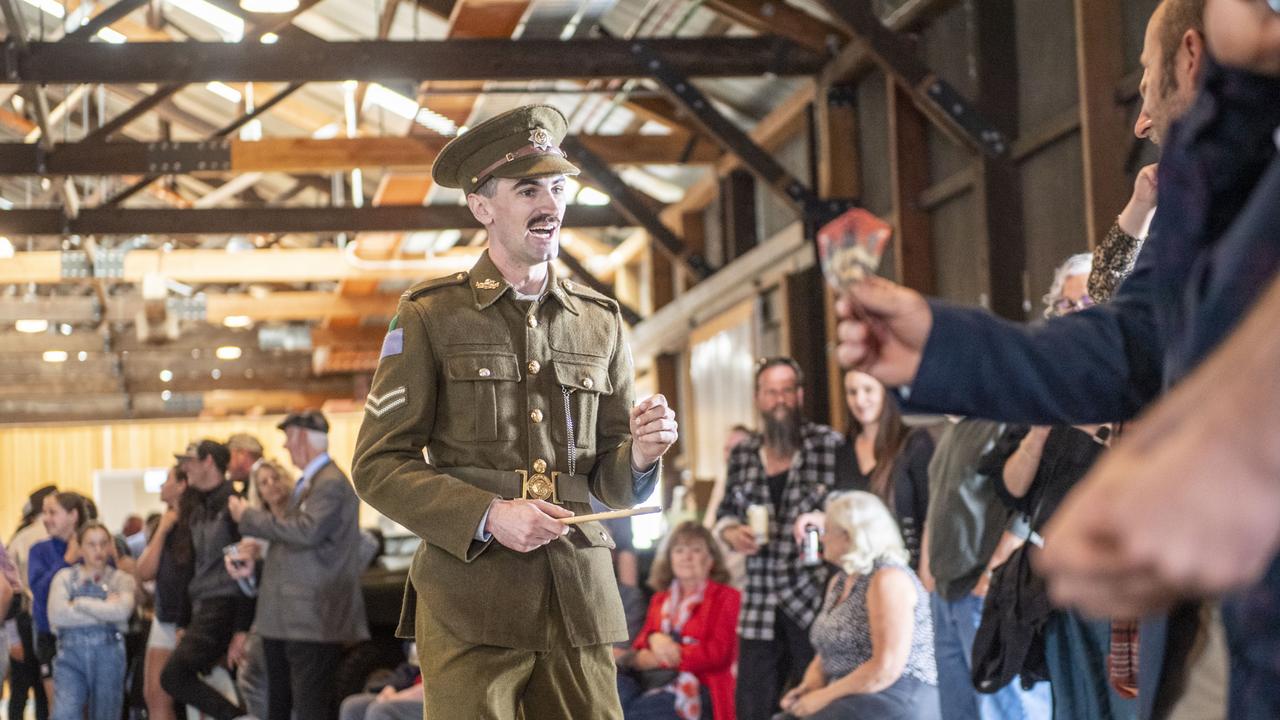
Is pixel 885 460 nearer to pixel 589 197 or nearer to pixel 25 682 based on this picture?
pixel 25 682

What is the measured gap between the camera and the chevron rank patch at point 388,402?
2.49 m

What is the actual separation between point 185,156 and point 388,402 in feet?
25.4

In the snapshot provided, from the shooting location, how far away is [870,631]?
4.48 metres

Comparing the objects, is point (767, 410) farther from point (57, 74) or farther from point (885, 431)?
point (57, 74)

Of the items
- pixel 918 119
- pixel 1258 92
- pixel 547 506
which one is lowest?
pixel 547 506

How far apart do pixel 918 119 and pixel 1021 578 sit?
4994mm

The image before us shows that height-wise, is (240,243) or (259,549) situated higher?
(240,243)

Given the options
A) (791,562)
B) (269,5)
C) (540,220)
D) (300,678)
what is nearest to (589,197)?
(269,5)

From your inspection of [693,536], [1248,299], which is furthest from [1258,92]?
[693,536]

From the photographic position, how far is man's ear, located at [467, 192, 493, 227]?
8.82 ft

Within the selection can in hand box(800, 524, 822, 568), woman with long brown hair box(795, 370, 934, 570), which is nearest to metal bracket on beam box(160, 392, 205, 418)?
woman with long brown hair box(795, 370, 934, 570)

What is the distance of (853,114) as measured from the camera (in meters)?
8.66

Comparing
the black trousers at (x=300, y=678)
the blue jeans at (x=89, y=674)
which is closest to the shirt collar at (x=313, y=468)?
the black trousers at (x=300, y=678)

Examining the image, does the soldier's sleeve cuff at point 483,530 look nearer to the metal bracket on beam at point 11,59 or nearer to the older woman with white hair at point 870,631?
the older woman with white hair at point 870,631
